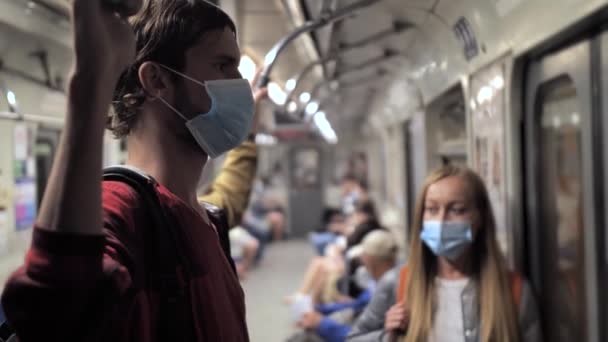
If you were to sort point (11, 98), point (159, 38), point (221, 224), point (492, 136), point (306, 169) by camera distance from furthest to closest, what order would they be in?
point (306, 169) < point (492, 136) < point (11, 98) < point (221, 224) < point (159, 38)

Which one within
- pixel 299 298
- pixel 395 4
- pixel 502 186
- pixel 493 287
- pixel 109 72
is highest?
pixel 395 4

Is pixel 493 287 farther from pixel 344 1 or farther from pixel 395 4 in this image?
pixel 395 4

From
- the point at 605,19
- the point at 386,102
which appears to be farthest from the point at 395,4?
the point at 386,102

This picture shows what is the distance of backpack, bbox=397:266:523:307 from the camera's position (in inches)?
85.9

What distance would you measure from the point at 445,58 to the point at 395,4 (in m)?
0.55

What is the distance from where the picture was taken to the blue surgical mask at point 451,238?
219 centimetres

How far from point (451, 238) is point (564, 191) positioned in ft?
1.79

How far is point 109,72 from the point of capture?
2.40 feet

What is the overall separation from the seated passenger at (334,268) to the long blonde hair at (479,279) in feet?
10.2

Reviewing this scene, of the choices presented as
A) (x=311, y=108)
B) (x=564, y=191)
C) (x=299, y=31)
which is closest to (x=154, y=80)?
(x=299, y=31)

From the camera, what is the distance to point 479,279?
2186 mm

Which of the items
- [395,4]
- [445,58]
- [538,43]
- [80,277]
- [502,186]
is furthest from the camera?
[445,58]

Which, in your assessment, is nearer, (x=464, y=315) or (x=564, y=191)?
(x=464, y=315)

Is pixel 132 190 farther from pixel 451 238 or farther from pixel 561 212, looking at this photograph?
pixel 561 212
